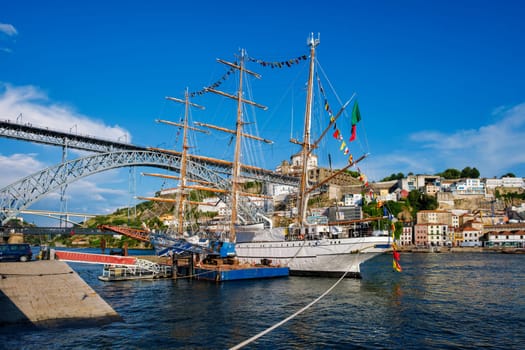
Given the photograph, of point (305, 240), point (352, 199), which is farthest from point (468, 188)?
point (305, 240)

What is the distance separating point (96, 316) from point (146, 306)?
574 cm

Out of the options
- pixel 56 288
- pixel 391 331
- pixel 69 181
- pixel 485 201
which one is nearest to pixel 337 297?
pixel 391 331

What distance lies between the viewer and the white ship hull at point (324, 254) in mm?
30969

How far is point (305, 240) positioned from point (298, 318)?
16.4m

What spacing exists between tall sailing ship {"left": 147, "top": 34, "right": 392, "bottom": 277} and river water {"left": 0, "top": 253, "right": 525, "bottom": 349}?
316cm

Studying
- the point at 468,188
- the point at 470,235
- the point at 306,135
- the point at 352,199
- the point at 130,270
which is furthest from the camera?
the point at 468,188

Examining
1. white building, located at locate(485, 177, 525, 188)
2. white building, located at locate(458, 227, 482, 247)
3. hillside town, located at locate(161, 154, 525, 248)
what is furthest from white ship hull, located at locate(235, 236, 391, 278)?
white building, located at locate(485, 177, 525, 188)

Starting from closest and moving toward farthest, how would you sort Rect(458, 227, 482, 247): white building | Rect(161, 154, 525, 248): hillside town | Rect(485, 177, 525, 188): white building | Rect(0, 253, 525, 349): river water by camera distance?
1. Rect(0, 253, 525, 349): river water
2. Rect(161, 154, 525, 248): hillside town
3. Rect(458, 227, 482, 247): white building
4. Rect(485, 177, 525, 188): white building

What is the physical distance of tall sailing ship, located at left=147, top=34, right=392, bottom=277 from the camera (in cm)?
3148

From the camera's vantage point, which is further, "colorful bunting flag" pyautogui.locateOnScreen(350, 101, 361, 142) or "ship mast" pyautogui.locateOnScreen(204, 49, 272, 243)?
"ship mast" pyautogui.locateOnScreen(204, 49, 272, 243)

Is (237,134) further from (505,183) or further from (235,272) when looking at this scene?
(505,183)

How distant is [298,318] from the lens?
57.1ft

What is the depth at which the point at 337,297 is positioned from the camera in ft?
75.8

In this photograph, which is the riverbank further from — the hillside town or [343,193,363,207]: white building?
[343,193,363,207]: white building
